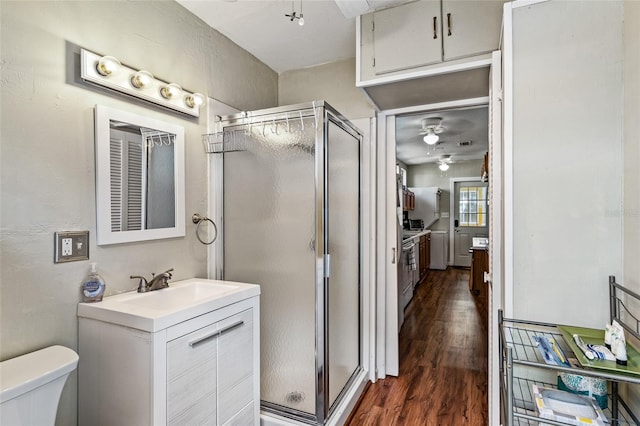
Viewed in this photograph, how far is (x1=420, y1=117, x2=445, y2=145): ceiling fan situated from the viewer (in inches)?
169

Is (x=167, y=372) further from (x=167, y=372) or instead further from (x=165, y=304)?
(x=165, y=304)

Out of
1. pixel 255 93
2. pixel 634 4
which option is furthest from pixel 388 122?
pixel 634 4

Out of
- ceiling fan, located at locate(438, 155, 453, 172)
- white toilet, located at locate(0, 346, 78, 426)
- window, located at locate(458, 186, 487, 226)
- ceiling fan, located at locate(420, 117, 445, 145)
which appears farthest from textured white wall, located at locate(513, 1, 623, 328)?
window, located at locate(458, 186, 487, 226)

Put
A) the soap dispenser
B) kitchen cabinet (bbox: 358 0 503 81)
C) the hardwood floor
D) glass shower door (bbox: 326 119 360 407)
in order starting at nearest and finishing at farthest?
1. the soap dispenser
2. kitchen cabinet (bbox: 358 0 503 81)
3. glass shower door (bbox: 326 119 360 407)
4. the hardwood floor

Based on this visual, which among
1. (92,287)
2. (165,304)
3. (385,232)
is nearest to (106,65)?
(92,287)

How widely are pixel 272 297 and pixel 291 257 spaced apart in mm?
296

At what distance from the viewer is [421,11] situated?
70.3 inches

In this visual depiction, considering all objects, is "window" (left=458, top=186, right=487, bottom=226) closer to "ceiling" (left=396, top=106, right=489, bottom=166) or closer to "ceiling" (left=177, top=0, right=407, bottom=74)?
"ceiling" (left=396, top=106, right=489, bottom=166)

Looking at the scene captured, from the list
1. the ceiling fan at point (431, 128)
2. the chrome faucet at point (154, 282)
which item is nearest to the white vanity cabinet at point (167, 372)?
the chrome faucet at point (154, 282)

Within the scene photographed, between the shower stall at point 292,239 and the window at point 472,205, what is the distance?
6413 mm

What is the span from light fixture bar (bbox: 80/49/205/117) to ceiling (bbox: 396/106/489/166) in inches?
76.6

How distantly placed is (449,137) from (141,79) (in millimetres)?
4796

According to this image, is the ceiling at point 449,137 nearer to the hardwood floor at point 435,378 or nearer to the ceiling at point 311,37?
the ceiling at point 311,37

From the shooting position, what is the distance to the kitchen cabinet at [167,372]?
1173 millimetres
